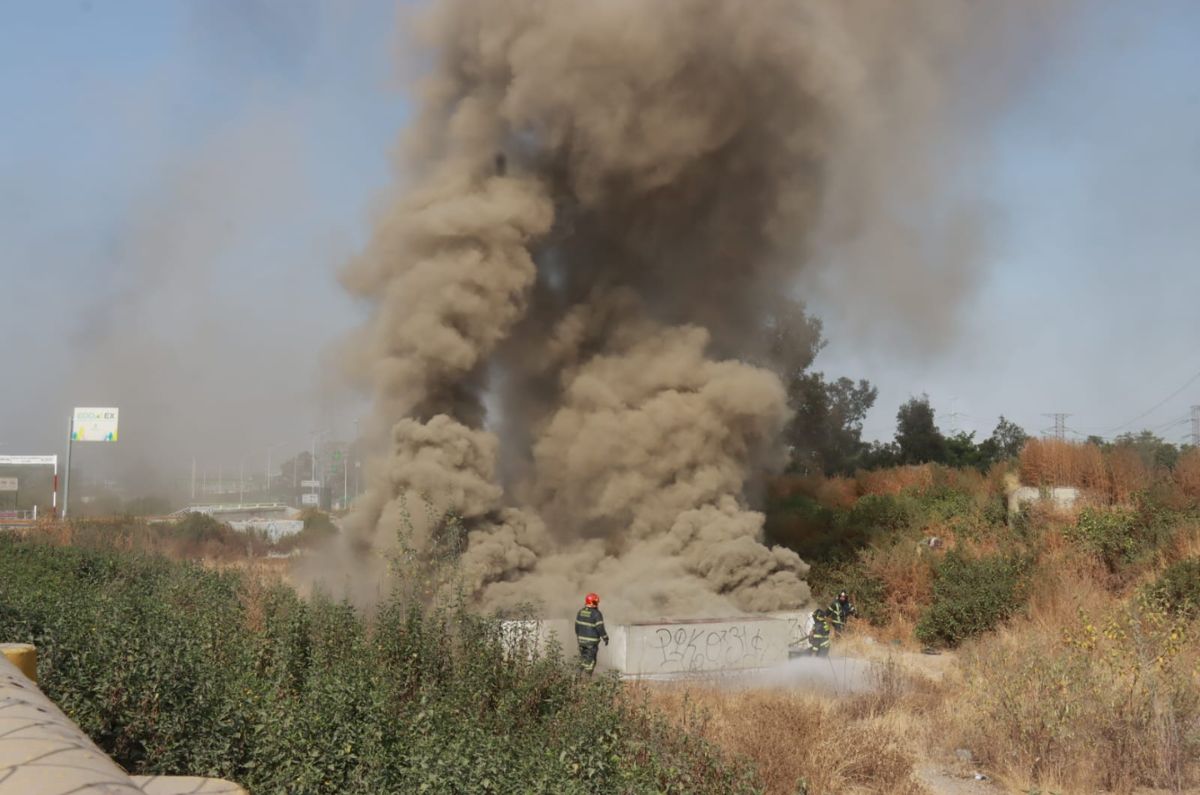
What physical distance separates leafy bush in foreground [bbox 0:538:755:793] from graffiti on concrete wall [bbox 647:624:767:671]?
22.6 feet

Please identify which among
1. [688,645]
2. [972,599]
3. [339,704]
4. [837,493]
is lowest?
[688,645]

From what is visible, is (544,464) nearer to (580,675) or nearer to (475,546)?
(475,546)

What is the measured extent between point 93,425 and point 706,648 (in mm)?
32127

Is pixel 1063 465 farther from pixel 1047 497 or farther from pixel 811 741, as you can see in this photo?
pixel 811 741

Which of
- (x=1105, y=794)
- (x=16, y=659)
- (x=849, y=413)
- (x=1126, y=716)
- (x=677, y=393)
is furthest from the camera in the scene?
(x=849, y=413)

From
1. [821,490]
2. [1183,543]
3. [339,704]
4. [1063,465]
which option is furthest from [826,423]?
[339,704]

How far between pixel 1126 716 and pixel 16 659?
35.8 ft

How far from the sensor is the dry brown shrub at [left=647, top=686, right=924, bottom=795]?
986cm

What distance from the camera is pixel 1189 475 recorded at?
26.3 metres

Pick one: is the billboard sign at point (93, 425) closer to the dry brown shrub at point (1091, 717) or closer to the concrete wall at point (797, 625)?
the concrete wall at point (797, 625)

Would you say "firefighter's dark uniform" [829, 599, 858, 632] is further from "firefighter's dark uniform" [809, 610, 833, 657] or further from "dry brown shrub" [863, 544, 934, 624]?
"dry brown shrub" [863, 544, 934, 624]

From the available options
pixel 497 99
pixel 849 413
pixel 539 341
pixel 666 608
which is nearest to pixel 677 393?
pixel 539 341

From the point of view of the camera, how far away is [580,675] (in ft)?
37.7

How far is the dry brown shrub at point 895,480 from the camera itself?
33.9 m
